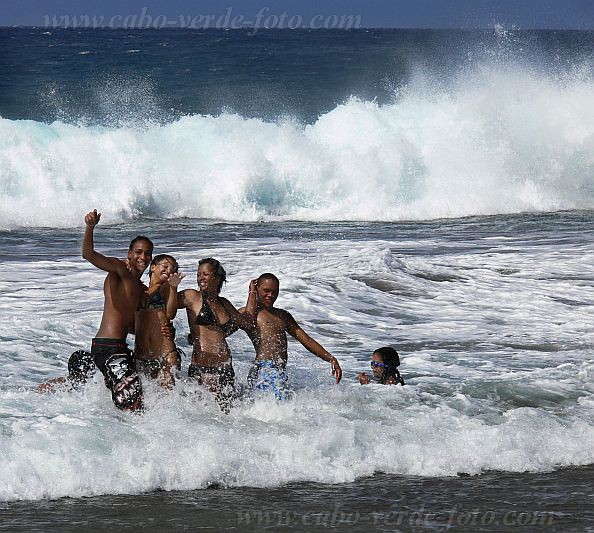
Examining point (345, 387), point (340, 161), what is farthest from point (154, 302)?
point (340, 161)

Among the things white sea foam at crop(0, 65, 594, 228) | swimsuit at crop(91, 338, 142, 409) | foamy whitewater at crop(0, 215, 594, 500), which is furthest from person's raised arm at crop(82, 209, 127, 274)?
white sea foam at crop(0, 65, 594, 228)

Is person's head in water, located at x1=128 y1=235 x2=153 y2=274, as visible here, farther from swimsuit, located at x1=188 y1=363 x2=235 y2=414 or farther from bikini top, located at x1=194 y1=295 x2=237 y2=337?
swimsuit, located at x1=188 y1=363 x2=235 y2=414

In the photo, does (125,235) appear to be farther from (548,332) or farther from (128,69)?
(128,69)

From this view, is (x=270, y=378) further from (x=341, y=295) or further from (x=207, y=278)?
(x=341, y=295)

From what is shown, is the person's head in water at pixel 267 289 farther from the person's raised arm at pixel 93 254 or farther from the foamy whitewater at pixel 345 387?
the person's raised arm at pixel 93 254

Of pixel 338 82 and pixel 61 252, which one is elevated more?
pixel 338 82

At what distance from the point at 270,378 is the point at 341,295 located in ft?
16.0

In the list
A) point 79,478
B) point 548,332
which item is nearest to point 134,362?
point 79,478

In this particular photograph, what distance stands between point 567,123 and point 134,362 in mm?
20755

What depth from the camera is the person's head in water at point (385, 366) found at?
8.16 m

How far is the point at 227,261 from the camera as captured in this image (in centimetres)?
1463

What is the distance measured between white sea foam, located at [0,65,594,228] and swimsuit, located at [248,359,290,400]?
537 inches

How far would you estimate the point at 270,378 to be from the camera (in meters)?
7.26

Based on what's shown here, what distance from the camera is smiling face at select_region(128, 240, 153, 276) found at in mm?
7051
